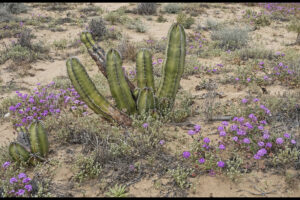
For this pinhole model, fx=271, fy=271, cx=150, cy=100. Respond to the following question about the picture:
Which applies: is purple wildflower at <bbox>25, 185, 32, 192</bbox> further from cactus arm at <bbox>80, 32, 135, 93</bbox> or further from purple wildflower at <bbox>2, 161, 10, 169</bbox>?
cactus arm at <bbox>80, 32, 135, 93</bbox>

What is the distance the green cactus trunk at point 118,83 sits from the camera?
3844 mm

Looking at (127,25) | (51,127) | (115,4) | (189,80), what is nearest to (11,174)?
(51,127)

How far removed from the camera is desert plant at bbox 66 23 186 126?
3.79 m

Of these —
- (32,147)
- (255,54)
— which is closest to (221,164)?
(32,147)

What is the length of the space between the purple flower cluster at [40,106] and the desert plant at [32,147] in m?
0.89

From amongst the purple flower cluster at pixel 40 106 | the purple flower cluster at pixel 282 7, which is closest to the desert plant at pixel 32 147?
the purple flower cluster at pixel 40 106

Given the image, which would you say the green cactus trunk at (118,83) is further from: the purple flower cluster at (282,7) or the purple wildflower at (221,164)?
the purple flower cluster at (282,7)

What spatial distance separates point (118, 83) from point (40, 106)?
1.70 metres

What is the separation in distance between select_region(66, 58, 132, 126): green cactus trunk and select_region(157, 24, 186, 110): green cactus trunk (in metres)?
0.66

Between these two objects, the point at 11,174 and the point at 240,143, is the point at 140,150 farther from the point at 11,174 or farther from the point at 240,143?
the point at 11,174

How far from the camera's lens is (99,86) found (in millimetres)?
5695

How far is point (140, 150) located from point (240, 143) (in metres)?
1.25

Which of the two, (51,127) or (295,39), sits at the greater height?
(295,39)

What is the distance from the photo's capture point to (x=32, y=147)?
343 centimetres
